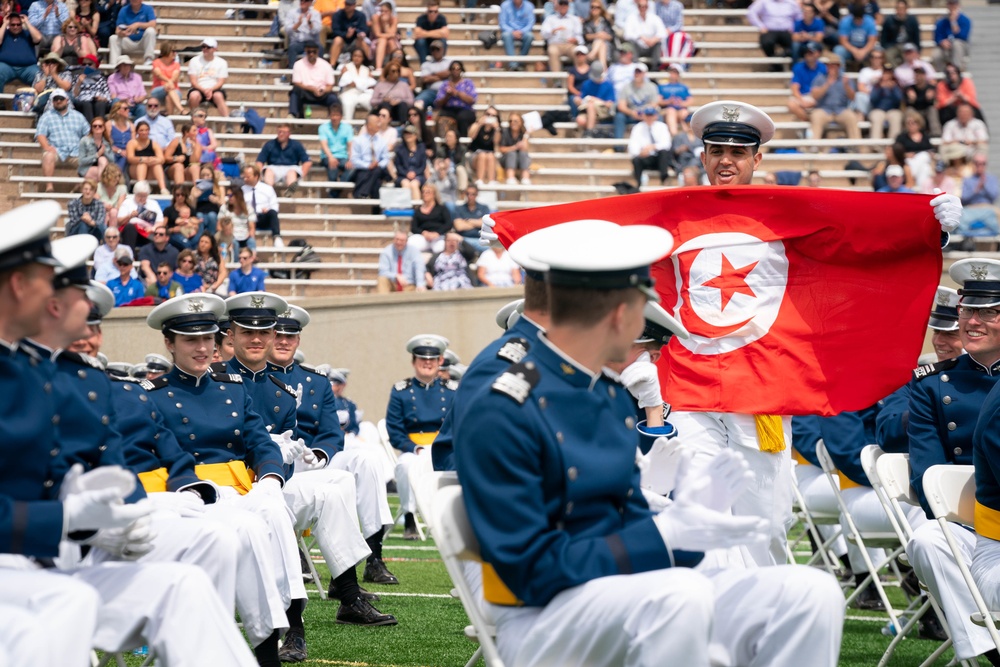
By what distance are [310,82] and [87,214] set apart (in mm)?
5758

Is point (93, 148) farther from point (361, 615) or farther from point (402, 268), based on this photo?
point (361, 615)

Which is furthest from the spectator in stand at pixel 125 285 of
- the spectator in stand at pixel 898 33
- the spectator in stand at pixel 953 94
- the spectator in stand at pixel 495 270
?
the spectator in stand at pixel 898 33

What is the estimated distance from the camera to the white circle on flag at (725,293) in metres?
7.22

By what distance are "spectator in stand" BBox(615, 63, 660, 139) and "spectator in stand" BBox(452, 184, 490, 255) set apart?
12.0 ft

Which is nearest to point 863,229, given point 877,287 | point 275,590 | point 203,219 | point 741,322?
point 877,287

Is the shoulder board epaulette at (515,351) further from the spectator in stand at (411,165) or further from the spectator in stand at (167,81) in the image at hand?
the spectator in stand at (167,81)

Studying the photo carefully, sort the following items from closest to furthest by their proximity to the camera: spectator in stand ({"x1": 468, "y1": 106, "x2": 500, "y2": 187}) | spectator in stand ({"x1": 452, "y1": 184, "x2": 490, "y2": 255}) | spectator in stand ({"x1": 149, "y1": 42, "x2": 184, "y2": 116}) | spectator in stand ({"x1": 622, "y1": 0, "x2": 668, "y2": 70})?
spectator in stand ({"x1": 452, "y1": 184, "x2": 490, "y2": 255}) → spectator in stand ({"x1": 149, "y1": 42, "x2": 184, "y2": 116}) → spectator in stand ({"x1": 468, "y1": 106, "x2": 500, "y2": 187}) → spectator in stand ({"x1": 622, "y1": 0, "x2": 668, "y2": 70})

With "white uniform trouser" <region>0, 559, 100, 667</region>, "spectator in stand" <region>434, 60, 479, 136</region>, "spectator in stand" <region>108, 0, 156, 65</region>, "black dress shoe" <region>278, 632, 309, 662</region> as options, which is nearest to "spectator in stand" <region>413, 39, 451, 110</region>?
"spectator in stand" <region>434, 60, 479, 136</region>

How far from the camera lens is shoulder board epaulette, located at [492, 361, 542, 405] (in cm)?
412

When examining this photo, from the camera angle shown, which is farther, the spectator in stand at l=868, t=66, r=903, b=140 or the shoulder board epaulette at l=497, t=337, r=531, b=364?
the spectator in stand at l=868, t=66, r=903, b=140

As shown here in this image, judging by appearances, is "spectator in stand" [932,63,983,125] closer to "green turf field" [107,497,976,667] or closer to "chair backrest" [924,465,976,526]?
"green turf field" [107,497,976,667]

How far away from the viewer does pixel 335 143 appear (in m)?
22.3

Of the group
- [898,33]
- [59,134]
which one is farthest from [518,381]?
[898,33]

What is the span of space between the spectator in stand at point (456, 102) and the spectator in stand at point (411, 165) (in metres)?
1.17
